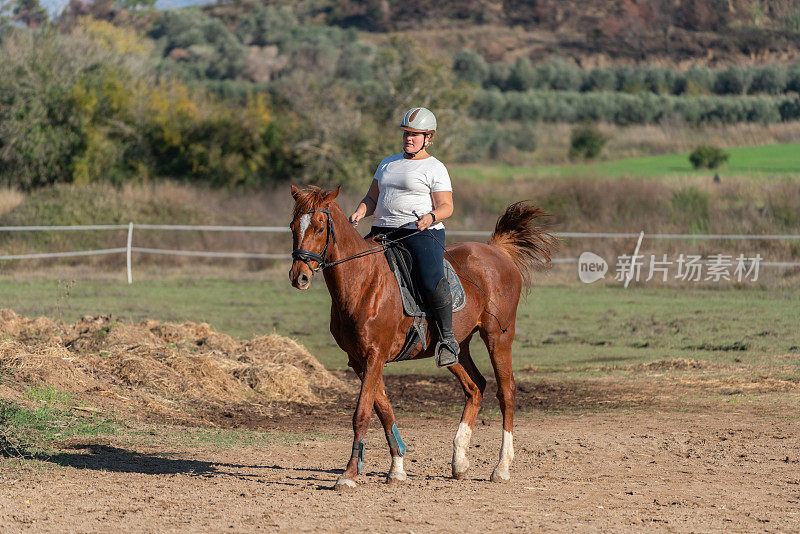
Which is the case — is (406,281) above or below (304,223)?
below

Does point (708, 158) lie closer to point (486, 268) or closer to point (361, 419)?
point (486, 268)

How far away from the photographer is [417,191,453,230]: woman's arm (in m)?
6.95

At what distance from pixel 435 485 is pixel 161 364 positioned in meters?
5.37

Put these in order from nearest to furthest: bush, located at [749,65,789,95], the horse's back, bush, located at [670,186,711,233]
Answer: the horse's back < bush, located at [670,186,711,233] < bush, located at [749,65,789,95]

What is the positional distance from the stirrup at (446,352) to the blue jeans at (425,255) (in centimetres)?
45

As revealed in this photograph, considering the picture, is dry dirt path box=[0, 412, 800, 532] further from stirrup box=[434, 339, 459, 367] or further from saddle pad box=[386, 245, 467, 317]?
saddle pad box=[386, 245, 467, 317]

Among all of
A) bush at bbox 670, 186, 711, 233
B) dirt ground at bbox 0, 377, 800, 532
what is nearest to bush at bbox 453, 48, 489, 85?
bush at bbox 670, 186, 711, 233

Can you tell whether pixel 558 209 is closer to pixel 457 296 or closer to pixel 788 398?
pixel 788 398

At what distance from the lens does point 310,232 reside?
6555 mm

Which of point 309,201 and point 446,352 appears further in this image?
point 446,352

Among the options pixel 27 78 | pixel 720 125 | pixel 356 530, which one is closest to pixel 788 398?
pixel 356 530

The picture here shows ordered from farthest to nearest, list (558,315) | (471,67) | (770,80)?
(471,67), (770,80), (558,315)

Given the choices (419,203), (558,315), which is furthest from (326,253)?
(558,315)

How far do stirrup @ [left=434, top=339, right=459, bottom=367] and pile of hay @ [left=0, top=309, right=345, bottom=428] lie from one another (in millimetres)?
4149
